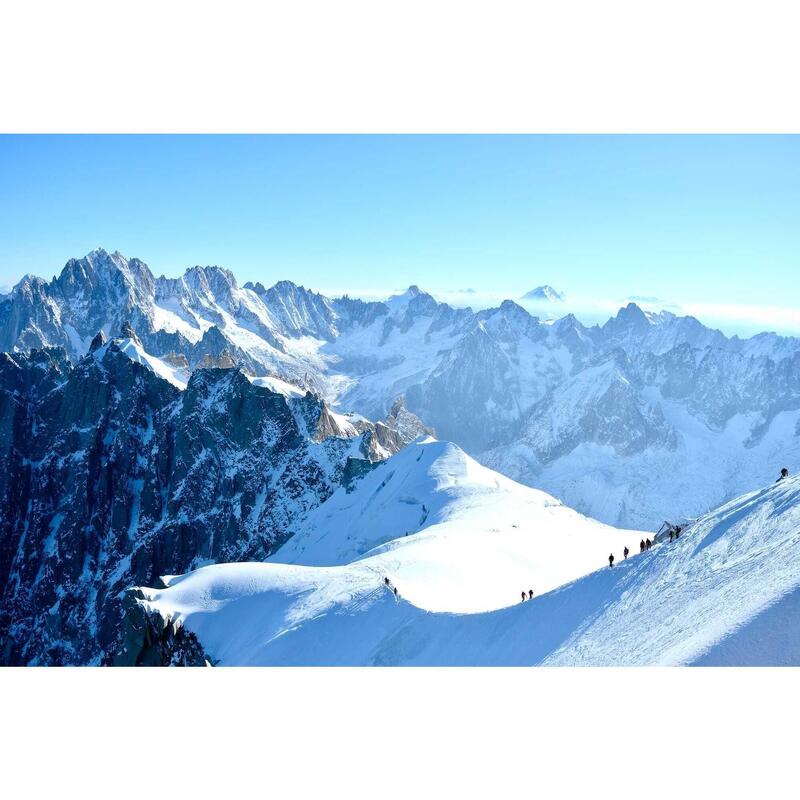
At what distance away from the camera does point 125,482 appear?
147500 mm

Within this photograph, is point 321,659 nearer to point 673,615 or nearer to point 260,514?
point 673,615

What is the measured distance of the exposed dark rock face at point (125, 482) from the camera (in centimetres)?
12738

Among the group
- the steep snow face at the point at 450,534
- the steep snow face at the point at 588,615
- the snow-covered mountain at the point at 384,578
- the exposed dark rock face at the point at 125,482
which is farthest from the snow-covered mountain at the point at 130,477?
the steep snow face at the point at 588,615

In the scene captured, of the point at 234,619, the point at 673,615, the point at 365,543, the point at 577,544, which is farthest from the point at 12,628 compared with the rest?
the point at 673,615

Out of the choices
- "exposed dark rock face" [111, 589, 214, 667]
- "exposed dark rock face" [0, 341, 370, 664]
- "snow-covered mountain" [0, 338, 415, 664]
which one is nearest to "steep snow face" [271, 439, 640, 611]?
"exposed dark rock face" [111, 589, 214, 667]

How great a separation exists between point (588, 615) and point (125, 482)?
141425 millimetres

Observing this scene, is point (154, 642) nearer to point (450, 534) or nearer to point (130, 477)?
point (450, 534)

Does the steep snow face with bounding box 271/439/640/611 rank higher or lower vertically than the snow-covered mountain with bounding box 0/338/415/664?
lower

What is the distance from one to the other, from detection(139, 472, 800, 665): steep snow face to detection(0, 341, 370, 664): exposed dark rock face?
6538 centimetres

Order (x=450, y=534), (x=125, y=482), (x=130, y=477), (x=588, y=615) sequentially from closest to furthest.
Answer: (x=588, y=615) < (x=450, y=534) < (x=125, y=482) < (x=130, y=477)

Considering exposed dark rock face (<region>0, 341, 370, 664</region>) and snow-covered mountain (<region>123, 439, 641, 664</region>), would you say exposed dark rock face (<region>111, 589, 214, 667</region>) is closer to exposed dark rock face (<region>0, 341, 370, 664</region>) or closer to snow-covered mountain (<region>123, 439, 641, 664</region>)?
snow-covered mountain (<region>123, 439, 641, 664</region>)

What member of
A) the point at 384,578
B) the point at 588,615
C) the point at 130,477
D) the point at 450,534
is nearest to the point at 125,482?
the point at 130,477

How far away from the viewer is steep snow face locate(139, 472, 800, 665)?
19000 mm

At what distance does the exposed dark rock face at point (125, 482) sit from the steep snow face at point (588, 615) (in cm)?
6538
